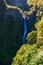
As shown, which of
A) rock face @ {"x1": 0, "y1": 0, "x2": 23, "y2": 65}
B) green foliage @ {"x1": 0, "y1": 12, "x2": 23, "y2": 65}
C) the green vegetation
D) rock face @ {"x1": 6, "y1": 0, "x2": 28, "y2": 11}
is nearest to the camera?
the green vegetation

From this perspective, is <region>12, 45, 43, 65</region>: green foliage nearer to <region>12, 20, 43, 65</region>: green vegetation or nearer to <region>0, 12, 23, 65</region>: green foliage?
<region>12, 20, 43, 65</region>: green vegetation

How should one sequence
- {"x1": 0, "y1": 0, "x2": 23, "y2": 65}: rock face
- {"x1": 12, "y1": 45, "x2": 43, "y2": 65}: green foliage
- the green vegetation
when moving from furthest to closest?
{"x1": 0, "y1": 0, "x2": 23, "y2": 65}: rock face < the green vegetation < {"x1": 12, "y1": 45, "x2": 43, "y2": 65}: green foliage

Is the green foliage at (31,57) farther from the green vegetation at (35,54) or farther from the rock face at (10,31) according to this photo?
the rock face at (10,31)

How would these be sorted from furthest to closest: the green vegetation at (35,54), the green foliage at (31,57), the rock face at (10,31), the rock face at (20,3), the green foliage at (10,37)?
the rock face at (20,3) → the rock face at (10,31) → the green foliage at (10,37) → the green vegetation at (35,54) → the green foliage at (31,57)

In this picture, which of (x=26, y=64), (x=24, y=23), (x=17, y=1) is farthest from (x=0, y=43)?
(x=17, y=1)

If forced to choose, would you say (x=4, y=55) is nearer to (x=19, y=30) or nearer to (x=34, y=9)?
(x=19, y=30)

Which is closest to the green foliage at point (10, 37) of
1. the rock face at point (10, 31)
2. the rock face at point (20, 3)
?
the rock face at point (10, 31)

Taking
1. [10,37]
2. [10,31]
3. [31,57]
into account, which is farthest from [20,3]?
[31,57]

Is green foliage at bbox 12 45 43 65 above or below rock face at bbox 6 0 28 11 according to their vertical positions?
below

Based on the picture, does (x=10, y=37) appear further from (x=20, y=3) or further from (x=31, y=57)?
(x=20, y=3)

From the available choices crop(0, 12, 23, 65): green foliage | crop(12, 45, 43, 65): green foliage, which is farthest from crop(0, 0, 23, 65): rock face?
crop(12, 45, 43, 65): green foliage

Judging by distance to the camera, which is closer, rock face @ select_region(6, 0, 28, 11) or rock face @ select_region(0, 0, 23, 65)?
rock face @ select_region(0, 0, 23, 65)
